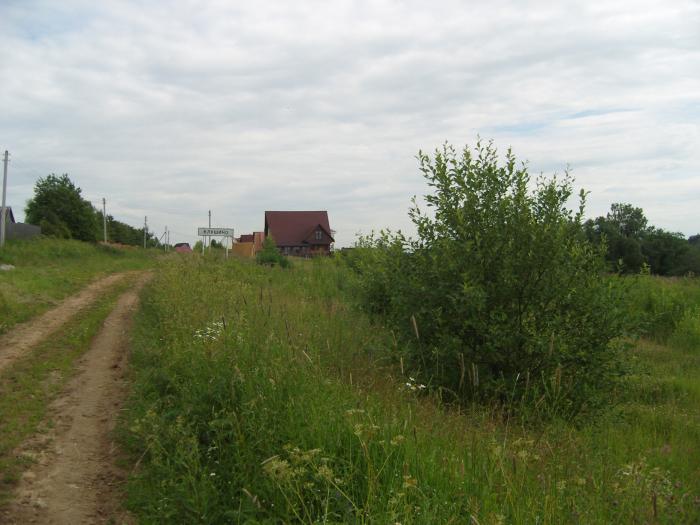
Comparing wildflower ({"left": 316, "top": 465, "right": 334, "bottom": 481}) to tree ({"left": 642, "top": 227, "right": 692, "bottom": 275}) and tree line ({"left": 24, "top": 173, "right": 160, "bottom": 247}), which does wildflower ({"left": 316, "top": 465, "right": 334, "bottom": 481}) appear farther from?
tree ({"left": 642, "top": 227, "right": 692, "bottom": 275})

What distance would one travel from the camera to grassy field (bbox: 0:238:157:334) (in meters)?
13.2

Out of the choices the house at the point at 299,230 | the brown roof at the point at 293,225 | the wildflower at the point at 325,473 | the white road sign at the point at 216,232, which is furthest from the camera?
the brown roof at the point at 293,225

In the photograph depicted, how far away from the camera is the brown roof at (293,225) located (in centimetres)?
6719

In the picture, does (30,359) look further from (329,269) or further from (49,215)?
(49,215)

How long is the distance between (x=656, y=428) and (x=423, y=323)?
391 cm

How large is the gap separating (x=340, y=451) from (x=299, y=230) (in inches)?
2525

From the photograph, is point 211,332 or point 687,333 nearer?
point 211,332

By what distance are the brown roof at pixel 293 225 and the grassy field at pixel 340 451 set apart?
5946 cm

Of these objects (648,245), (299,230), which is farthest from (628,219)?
(299,230)

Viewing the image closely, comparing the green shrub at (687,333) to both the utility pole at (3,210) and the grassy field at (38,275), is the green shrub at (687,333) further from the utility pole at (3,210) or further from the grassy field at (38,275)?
the utility pole at (3,210)

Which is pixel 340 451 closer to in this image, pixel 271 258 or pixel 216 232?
pixel 271 258

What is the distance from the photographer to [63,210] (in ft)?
167

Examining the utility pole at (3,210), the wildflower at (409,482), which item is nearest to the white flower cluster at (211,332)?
the wildflower at (409,482)

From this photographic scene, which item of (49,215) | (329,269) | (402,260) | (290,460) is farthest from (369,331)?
(49,215)
